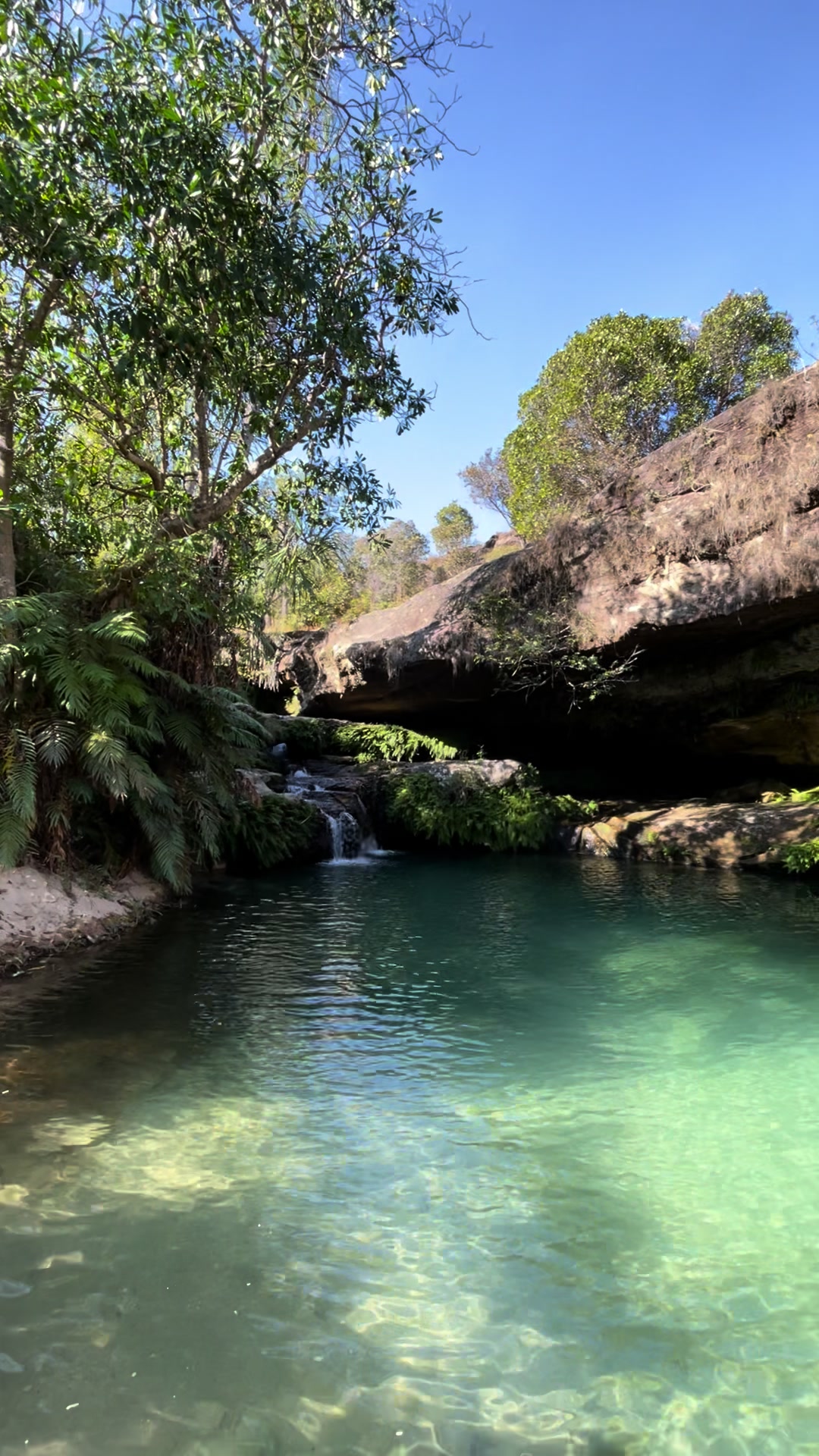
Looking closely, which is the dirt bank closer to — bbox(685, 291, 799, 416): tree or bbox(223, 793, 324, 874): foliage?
bbox(223, 793, 324, 874): foliage

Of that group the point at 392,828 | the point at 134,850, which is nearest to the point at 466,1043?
the point at 134,850

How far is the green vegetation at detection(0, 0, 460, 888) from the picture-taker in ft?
21.0

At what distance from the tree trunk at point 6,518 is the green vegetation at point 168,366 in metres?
0.03

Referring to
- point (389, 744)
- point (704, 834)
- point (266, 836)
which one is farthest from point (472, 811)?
point (266, 836)

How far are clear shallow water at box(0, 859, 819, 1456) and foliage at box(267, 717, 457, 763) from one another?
37.8 feet

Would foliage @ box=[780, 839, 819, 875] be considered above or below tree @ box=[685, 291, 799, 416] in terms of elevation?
below

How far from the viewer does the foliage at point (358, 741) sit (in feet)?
61.5

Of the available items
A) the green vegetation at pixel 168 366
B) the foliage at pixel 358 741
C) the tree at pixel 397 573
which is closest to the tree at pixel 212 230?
the green vegetation at pixel 168 366

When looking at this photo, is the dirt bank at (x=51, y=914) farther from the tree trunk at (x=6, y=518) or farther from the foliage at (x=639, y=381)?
the foliage at (x=639, y=381)

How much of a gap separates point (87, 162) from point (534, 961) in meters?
8.07

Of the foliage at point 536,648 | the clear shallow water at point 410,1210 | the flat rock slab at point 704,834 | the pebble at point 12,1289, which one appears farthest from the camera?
the foliage at point 536,648

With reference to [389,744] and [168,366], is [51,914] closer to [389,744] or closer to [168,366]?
[168,366]

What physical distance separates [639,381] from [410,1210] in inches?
985

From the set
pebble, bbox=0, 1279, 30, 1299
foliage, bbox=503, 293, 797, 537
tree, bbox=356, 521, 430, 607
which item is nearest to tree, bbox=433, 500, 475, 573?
tree, bbox=356, 521, 430, 607
